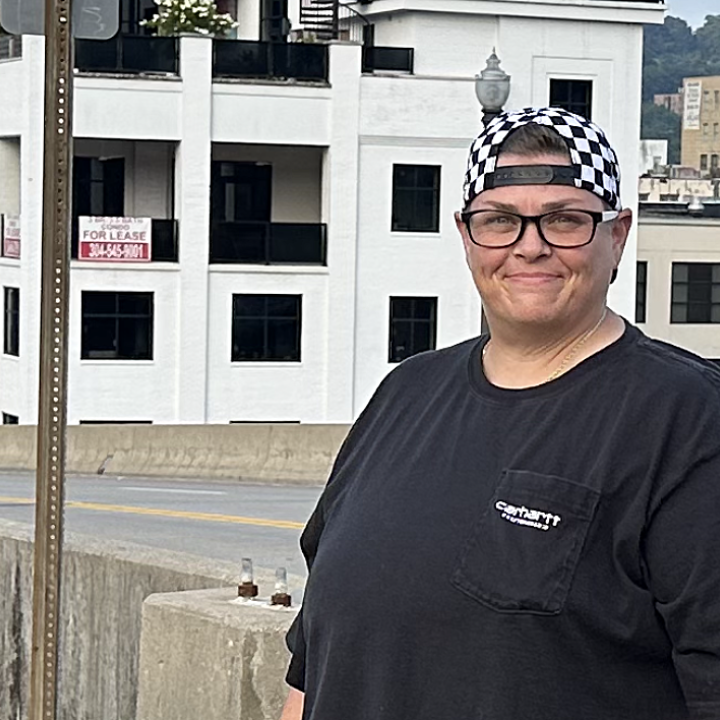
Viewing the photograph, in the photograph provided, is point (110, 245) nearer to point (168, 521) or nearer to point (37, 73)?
point (37, 73)

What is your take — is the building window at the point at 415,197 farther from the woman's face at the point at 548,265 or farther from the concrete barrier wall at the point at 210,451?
the woman's face at the point at 548,265

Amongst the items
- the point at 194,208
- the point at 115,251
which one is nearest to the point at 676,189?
the point at 194,208

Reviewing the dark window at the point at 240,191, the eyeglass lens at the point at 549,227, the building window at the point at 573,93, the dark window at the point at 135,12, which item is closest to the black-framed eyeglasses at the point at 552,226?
the eyeglass lens at the point at 549,227

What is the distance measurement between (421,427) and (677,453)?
0.59m

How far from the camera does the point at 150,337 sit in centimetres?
4591

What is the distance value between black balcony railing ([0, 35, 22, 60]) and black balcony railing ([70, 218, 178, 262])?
444 cm

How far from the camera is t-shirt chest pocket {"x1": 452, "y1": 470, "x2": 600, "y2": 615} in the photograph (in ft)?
9.71

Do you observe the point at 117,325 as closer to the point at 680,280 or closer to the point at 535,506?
the point at 680,280

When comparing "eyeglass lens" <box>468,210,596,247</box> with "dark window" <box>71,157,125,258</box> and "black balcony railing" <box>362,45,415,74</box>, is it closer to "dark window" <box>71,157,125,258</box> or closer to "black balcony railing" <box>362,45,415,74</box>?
"dark window" <box>71,157,125,258</box>

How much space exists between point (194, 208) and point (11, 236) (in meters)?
4.78

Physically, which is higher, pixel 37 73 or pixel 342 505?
pixel 37 73

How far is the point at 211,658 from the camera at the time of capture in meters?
5.42

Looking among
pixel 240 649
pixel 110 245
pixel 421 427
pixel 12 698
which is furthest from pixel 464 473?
pixel 110 245

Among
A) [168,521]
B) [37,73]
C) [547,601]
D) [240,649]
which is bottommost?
[168,521]
